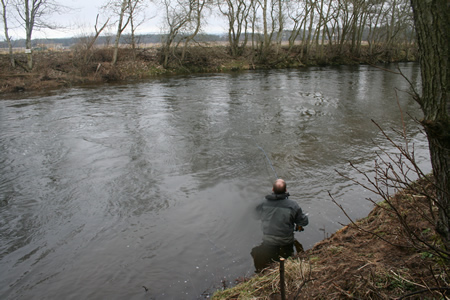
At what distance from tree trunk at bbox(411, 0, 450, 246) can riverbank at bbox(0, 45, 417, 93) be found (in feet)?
68.1

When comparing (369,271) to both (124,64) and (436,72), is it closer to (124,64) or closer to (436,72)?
(436,72)

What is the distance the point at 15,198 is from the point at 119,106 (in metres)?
9.87

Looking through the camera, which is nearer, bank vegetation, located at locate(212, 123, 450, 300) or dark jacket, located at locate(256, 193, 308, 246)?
bank vegetation, located at locate(212, 123, 450, 300)

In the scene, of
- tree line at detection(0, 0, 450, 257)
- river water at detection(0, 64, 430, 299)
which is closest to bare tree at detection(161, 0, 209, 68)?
tree line at detection(0, 0, 450, 257)

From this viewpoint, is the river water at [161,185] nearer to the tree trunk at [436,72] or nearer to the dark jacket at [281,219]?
the dark jacket at [281,219]

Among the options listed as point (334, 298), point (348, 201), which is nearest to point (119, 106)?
point (348, 201)

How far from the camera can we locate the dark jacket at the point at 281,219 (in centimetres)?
507

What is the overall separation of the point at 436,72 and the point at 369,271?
76.6 inches

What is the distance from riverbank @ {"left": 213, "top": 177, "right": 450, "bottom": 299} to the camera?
2.94 meters

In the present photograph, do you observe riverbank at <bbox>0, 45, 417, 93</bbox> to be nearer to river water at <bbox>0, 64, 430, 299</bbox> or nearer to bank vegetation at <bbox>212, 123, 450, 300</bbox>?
river water at <bbox>0, 64, 430, 299</bbox>

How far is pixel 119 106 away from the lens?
54.5ft

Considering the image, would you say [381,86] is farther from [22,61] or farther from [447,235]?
[22,61]

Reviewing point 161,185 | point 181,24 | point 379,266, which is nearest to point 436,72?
point 379,266

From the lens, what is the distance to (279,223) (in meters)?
5.10
